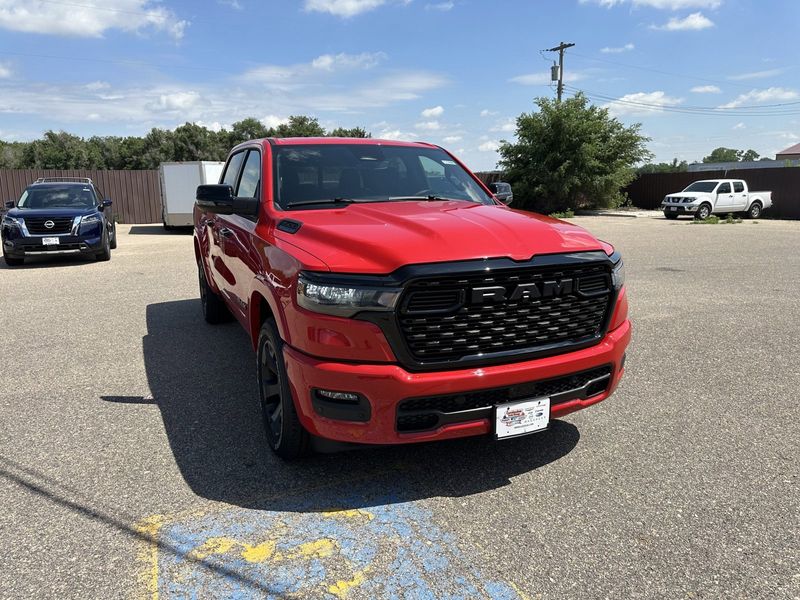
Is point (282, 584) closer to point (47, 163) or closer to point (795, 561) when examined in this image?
point (795, 561)

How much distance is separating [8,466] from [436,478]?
2477 mm

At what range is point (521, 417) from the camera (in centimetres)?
298

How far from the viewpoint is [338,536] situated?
277cm

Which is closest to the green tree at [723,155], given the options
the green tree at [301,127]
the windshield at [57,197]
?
the green tree at [301,127]

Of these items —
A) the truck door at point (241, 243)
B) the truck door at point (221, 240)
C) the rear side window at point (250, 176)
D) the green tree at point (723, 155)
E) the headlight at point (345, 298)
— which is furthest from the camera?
the green tree at point (723, 155)

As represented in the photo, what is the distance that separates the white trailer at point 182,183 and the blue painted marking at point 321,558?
59.1ft

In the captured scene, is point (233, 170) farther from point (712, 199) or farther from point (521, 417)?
point (712, 199)

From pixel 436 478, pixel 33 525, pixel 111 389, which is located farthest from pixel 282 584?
pixel 111 389

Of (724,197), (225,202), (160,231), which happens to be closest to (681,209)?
(724,197)

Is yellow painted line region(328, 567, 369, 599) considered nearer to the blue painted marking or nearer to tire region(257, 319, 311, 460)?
the blue painted marking

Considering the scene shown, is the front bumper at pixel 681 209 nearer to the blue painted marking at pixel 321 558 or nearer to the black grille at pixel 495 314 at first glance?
the black grille at pixel 495 314

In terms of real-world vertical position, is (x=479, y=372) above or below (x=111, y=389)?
above

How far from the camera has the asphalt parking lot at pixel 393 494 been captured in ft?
8.12

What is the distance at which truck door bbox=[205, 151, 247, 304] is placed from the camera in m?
5.07
